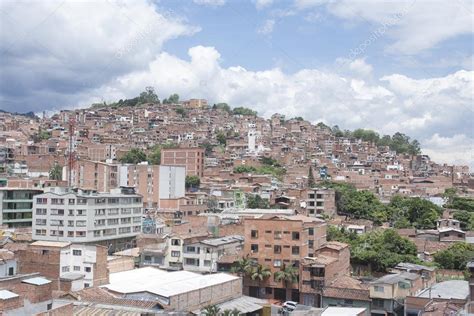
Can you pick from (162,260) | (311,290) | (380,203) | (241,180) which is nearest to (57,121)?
(241,180)

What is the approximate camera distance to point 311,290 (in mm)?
27484

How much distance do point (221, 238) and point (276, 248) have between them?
4287mm

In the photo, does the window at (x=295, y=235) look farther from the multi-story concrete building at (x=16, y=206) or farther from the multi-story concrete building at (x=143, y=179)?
the multi-story concrete building at (x=143, y=179)

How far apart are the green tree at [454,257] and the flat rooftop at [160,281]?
43.0 ft

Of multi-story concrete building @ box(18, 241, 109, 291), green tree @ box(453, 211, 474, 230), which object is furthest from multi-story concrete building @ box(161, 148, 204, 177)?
multi-story concrete building @ box(18, 241, 109, 291)

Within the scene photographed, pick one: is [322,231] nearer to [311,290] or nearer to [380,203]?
[311,290]

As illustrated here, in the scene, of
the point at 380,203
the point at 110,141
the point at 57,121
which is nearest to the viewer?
the point at 380,203

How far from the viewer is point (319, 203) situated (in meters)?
47.5

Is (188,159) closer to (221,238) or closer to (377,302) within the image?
(221,238)

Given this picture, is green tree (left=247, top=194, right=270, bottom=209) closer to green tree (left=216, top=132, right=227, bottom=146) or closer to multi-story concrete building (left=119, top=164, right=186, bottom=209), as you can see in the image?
multi-story concrete building (left=119, top=164, right=186, bottom=209)

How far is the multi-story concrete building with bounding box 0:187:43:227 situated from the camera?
3969 centimetres

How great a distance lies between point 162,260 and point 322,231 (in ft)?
28.0

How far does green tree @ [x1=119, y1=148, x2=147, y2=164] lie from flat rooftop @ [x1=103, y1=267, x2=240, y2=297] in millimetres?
45433

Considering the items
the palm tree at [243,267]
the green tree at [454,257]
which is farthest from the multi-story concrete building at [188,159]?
the palm tree at [243,267]
